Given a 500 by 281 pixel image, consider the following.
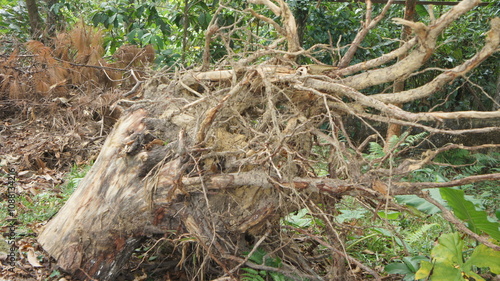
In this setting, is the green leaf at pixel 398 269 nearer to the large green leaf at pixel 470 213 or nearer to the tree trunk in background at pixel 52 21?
the large green leaf at pixel 470 213

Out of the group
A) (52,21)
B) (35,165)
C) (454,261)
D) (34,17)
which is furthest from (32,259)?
(52,21)

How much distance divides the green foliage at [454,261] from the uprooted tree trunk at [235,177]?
0.44m

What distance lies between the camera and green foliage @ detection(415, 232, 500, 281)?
246 centimetres

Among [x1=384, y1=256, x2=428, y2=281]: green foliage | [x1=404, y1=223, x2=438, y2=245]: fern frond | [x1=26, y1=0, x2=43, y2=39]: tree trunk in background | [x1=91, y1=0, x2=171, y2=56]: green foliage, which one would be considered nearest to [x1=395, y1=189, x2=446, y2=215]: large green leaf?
[x1=384, y1=256, x2=428, y2=281]: green foliage

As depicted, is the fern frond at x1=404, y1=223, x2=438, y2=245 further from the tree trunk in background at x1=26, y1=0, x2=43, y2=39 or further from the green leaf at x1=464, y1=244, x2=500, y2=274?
the tree trunk in background at x1=26, y1=0, x2=43, y2=39

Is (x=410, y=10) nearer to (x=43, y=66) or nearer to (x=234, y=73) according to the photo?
(x=234, y=73)

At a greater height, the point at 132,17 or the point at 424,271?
the point at 132,17

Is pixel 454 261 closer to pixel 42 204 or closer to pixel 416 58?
pixel 416 58

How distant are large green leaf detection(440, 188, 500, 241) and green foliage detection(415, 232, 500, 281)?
115 millimetres

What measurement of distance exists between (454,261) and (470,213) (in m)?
0.29

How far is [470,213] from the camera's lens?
2.55 meters

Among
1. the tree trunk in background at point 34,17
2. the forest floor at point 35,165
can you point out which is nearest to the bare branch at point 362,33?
the forest floor at point 35,165

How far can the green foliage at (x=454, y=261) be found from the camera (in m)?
2.46

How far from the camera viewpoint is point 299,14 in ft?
21.6
